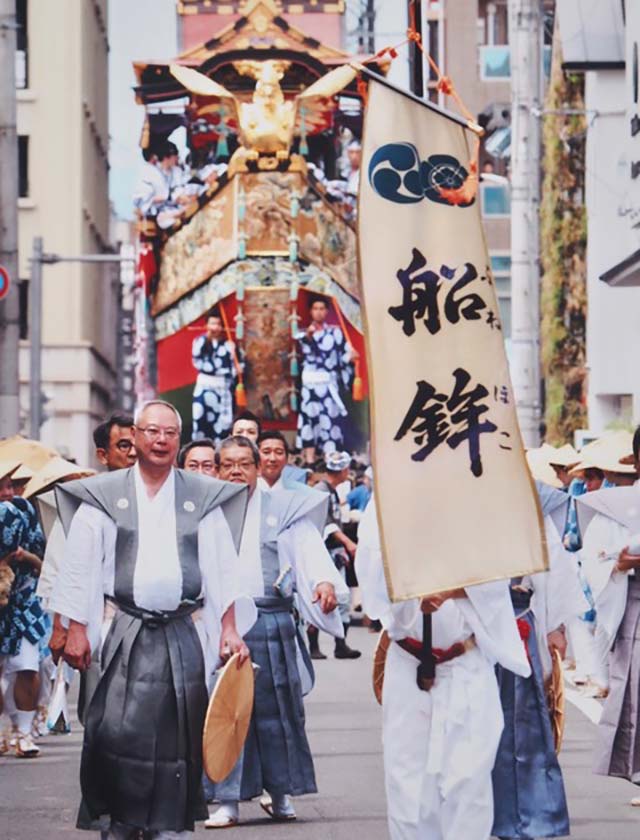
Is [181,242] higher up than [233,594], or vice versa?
[181,242]

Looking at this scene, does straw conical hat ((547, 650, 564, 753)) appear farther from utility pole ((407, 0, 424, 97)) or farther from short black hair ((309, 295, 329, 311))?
short black hair ((309, 295, 329, 311))

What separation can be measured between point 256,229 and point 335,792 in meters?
21.9

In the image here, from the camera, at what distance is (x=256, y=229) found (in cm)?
3212

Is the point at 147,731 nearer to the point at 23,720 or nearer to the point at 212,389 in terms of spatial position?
the point at 23,720

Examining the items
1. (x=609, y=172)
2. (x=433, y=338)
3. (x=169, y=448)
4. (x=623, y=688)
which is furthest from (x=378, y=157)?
(x=609, y=172)

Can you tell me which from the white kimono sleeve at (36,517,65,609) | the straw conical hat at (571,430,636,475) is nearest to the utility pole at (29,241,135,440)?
the straw conical hat at (571,430,636,475)

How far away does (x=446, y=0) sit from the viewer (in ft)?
180

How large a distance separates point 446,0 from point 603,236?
86.1ft

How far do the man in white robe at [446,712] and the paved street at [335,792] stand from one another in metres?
1.62

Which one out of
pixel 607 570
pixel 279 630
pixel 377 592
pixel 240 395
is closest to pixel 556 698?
pixel 377 592

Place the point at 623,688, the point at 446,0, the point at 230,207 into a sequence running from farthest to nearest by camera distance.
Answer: the point at 446,0 < the point at 230,207 < the point at 623,688

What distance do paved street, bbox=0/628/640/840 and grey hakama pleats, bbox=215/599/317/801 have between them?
175 mm

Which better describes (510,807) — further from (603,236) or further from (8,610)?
(603,236)

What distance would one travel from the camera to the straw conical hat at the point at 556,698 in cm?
879
